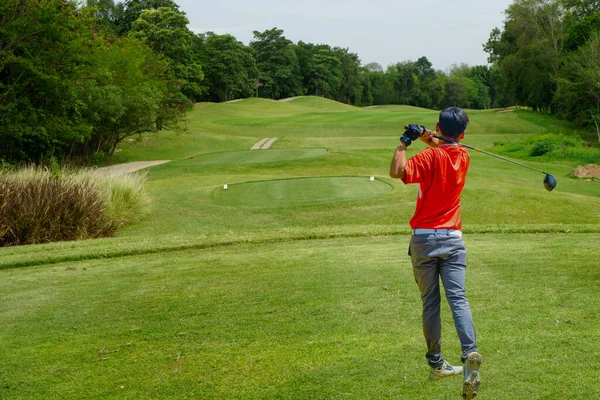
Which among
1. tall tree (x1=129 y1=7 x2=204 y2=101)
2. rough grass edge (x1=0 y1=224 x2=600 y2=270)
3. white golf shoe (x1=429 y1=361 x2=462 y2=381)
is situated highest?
tall tree (x1=129 y1=7 x2=204 y2=101)

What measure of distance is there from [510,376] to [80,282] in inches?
267

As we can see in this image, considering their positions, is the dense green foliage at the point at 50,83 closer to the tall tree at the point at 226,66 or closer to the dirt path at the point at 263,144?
the dirt path at the point at 263,144

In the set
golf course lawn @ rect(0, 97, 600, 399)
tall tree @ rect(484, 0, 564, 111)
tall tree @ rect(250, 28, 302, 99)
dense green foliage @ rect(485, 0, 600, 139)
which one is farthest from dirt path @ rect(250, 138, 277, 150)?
tall tree @ rect(250, 28, 302, 99)

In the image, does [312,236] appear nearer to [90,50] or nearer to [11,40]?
[11,40]

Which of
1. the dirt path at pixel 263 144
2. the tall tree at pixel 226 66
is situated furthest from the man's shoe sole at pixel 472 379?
the tall tree at pixel 226 66

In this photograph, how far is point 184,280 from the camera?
934 centimetres

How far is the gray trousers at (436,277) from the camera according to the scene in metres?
5.04

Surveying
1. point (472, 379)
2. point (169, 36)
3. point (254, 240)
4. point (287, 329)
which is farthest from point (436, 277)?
point (169, 36)

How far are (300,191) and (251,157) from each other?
14.6 metres

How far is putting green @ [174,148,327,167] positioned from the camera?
3541cm

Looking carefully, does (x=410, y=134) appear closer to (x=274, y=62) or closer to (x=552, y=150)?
(x=552, y=150)

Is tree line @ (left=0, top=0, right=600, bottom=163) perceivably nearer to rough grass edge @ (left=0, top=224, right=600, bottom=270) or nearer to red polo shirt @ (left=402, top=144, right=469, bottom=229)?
rough grass edge @ (left=0, top=224, right=600, bottom=270)

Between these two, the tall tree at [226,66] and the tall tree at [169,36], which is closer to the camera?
the tall tree at [169,36]

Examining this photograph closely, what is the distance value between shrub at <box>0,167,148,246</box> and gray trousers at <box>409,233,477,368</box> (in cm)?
1262
